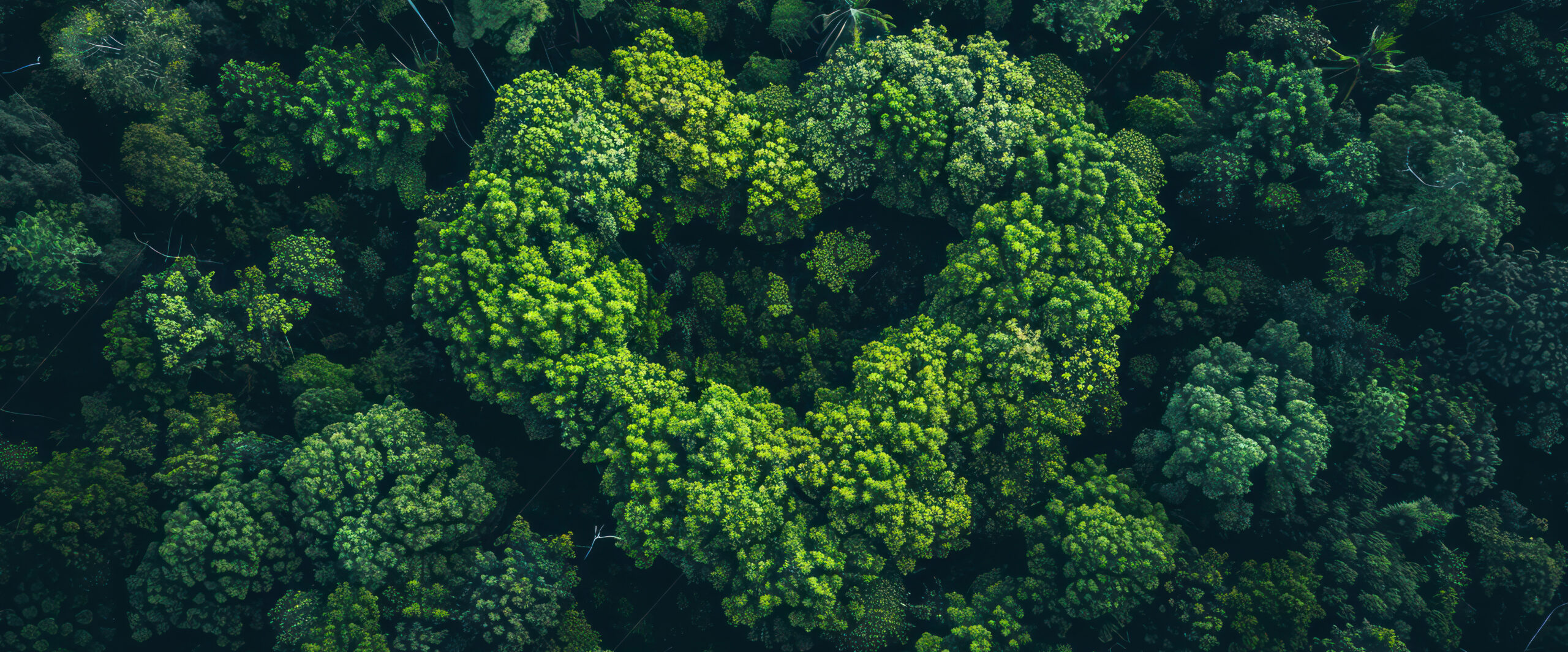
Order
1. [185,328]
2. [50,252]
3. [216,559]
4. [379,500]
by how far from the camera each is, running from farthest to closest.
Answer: [185,328]
[50,252]
[379,500]
[216,559]

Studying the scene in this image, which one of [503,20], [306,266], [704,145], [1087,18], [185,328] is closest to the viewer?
[185,328]

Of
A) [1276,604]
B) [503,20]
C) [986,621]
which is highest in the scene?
[503,20]

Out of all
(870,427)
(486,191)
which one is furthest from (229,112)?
(870,427)

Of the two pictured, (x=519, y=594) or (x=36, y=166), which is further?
(x=36, y=166)

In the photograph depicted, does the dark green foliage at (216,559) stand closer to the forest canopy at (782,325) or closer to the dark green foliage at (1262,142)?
the forest canopy at (782,325)

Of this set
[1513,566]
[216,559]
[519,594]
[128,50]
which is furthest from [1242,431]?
[128,50]

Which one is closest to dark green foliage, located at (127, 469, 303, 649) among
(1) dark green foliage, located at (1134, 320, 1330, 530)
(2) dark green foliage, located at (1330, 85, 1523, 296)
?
(1) dark green foliage, located at (1134, 320, 1330, 530)

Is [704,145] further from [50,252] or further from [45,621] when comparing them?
[45,621]

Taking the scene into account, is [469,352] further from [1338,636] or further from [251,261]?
[1338,636]

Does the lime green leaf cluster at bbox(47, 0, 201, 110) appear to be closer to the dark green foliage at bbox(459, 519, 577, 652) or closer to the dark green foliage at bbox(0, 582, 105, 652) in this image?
the dark green foliage at bbox(0, 582, 105, 652)
